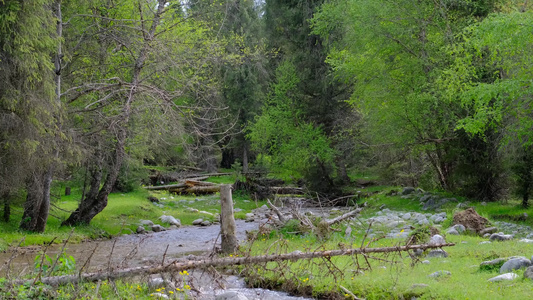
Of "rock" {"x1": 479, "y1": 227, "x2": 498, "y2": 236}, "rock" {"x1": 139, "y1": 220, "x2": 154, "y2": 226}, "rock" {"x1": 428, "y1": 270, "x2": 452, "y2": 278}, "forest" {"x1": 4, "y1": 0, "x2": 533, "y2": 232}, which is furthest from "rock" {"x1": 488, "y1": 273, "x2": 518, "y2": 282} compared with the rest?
"rock" {"x1": 139, "y1": 220, "x2": 154, "y2": 226}

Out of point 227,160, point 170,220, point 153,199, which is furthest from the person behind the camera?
point 227,160

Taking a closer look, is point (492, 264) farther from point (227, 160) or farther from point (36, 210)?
point (227, 160)

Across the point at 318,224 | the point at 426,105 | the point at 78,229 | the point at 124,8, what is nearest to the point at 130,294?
the point at 318,224

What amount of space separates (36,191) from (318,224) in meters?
7.31

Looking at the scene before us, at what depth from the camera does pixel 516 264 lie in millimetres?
6781

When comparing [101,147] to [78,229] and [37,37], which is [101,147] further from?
[37,37]

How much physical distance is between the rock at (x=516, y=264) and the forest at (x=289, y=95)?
19.9ft

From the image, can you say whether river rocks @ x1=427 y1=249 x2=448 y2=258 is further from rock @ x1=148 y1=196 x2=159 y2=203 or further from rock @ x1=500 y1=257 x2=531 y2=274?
rock @ x1=148 y1=196 x2=159 y2=203

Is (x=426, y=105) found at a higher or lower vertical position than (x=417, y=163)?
higher

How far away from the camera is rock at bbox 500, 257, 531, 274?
6758mm

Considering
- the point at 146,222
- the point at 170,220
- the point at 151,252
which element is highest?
the point at 151,252

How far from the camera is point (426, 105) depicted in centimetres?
1680

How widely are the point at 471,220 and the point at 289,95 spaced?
54.4 ft

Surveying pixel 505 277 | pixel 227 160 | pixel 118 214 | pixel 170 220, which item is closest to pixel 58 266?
pixel 505 277
